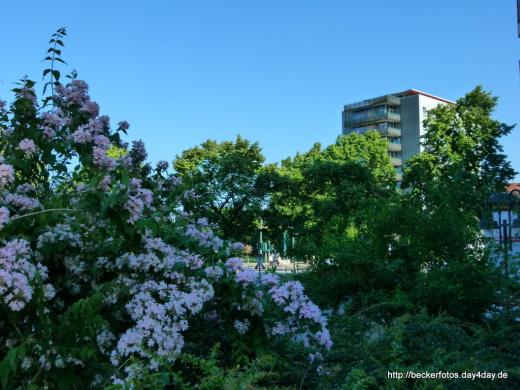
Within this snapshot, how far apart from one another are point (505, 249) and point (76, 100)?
461 centimetres

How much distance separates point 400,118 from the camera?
78250 mm

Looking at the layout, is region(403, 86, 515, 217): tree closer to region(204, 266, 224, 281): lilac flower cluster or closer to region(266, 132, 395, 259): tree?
region(266, 132, 395, 259): tree

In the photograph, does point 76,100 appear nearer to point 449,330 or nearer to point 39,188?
point 39,188

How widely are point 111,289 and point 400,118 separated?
259 ft

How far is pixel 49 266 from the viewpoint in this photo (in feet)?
10.6

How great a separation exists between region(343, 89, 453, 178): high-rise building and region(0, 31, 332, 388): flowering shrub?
2923 inches

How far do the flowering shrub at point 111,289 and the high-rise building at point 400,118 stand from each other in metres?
74.3

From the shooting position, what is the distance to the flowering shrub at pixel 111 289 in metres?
2.48

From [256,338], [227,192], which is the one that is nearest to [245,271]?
[256,338]

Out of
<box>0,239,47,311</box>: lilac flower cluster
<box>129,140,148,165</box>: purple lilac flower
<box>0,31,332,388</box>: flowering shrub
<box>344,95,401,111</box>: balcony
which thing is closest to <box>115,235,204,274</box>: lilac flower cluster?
<box>0,31,332,388</box>: flowering shrub

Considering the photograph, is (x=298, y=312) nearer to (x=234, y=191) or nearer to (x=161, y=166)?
(x=161, y=166)

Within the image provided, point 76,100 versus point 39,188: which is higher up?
point 76,100

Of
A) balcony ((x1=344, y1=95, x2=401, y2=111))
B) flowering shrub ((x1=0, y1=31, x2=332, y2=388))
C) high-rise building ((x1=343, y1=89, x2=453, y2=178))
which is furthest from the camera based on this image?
balcony ((x1=344, y1=95, x2=401, y2=111))

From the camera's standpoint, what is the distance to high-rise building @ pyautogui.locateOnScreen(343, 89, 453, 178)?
75875 mm
